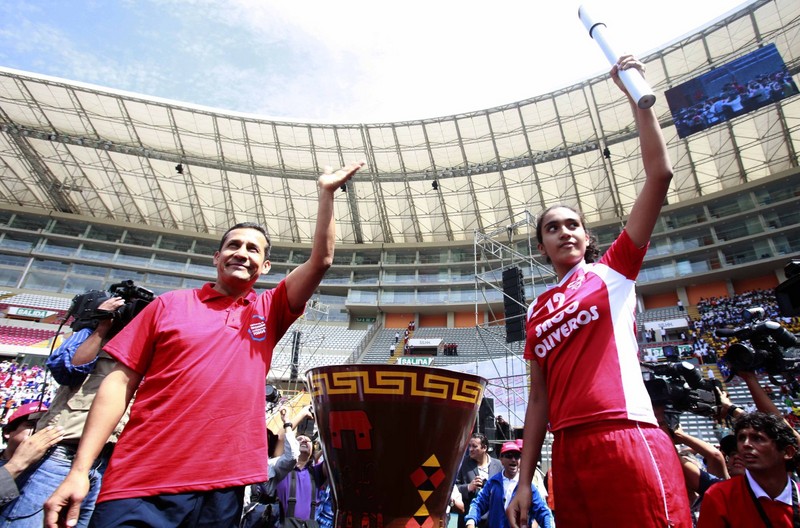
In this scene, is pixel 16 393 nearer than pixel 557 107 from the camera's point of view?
Yes

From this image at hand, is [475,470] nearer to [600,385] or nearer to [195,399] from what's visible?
[600,385]

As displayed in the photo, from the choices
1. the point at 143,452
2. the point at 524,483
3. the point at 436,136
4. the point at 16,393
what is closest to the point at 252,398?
the point at 143,452

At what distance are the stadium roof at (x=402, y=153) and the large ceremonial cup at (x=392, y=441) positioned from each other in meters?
22.6

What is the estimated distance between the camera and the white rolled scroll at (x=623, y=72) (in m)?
1.15

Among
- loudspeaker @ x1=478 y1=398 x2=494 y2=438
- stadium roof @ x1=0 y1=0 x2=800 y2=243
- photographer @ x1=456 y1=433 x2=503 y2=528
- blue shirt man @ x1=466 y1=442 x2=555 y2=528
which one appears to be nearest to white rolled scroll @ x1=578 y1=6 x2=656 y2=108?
blue shirt man @ x1=466 y1=442 x2=555 y2=528

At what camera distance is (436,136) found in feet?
77.5

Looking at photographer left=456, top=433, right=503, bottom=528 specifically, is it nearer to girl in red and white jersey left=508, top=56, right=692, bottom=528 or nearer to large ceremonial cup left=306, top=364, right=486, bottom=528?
girl in red and white jersey left=508, top=56, right=692, bottom=528

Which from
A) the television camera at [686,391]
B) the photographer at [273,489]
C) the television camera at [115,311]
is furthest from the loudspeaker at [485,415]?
the television camera at [115,311]

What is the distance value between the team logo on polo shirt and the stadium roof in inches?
880

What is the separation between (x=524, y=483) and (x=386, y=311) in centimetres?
2905

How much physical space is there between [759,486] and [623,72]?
225 cm

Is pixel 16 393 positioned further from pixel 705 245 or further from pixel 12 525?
pixel 705 245

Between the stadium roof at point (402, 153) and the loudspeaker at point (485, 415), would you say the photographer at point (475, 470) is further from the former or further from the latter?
the stadium roof at point (402, 153)

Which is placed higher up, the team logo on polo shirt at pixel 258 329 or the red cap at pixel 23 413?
the team logo on polo shirt at pixel 258 329
